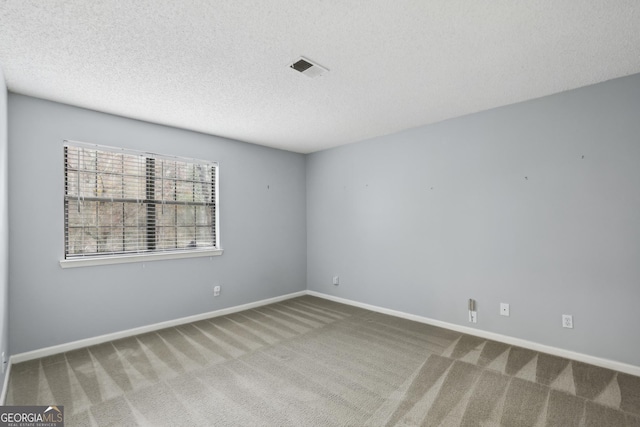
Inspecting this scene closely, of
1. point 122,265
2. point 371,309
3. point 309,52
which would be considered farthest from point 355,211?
point 122,265

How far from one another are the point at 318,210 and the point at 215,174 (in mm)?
1800

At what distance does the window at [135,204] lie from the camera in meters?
3.10

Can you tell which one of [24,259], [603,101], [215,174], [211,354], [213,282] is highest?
[603,101]

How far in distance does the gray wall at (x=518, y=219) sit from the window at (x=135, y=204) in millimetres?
2269

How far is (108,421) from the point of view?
6.29ft

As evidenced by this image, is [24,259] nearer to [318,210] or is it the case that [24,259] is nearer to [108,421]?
[108,421]

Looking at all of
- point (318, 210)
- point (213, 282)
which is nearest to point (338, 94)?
point (318, 210)

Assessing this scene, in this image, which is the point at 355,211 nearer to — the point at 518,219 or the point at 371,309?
the point at 371,309

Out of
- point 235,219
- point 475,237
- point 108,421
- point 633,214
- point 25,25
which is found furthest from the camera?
point 235,219

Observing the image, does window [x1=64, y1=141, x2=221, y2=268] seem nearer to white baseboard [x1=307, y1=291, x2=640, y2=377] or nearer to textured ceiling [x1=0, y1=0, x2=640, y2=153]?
textured ceiling [x1=0, y1=0, x2=640, y2=153]

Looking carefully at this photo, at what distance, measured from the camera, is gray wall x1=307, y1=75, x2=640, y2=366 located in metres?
2.56

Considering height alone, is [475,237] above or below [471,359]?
above

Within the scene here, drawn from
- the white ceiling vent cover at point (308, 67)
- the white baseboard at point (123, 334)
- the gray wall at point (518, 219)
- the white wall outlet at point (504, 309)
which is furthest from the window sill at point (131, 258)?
the white wall outlet at point (504, 309)

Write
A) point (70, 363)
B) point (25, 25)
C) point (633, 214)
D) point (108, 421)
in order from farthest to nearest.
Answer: point (70, 363), point (633, 214), point (108, 421), point (25, 25)
